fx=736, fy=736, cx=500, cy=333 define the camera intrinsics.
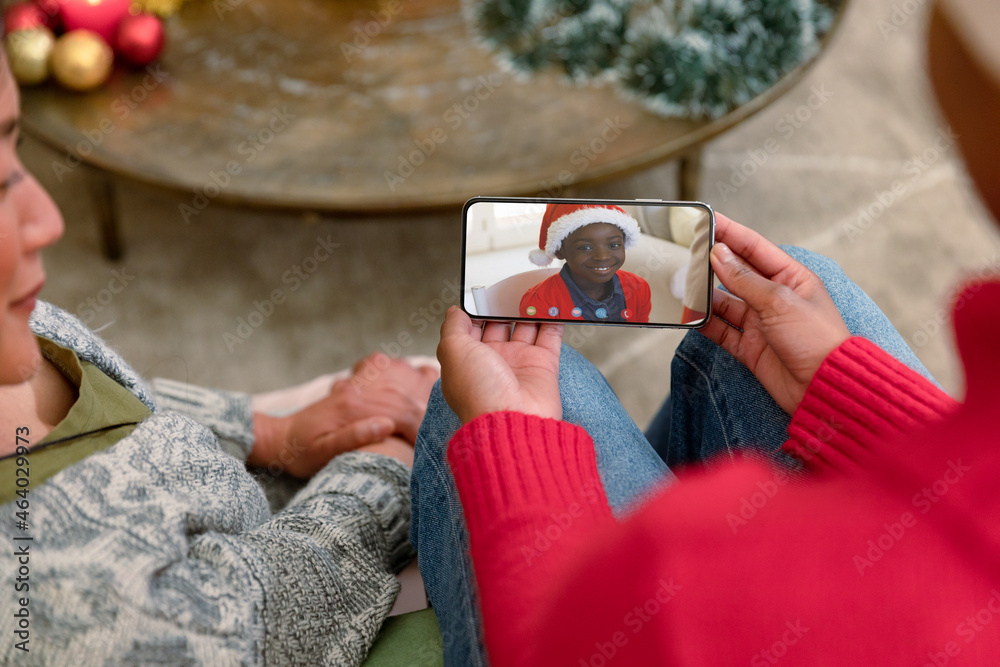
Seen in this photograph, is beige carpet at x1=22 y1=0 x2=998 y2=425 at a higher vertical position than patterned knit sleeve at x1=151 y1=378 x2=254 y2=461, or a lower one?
lower

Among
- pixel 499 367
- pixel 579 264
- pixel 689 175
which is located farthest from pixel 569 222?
pixel 689 175

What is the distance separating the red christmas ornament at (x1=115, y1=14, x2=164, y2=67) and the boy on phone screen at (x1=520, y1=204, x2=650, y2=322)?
39.3 inches

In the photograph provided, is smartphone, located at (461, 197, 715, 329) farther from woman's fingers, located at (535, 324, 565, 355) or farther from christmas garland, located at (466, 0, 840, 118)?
christmas garland, located at (466, 0, 840, 118)

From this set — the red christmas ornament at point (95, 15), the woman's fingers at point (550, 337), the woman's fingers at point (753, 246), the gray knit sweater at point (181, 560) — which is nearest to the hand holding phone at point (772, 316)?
the woman's fingers at point (753, 246)

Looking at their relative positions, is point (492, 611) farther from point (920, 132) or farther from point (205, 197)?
point (920, 132)

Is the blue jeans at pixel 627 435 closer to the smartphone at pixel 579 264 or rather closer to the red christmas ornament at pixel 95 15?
the smartphone at pixel 579 264

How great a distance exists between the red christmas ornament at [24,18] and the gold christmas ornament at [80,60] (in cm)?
6

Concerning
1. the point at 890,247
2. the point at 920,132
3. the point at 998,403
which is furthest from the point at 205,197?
the point at 920,132

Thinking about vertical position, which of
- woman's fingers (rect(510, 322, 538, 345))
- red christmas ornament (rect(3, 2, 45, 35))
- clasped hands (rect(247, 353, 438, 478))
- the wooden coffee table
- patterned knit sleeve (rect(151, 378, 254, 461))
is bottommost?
clasped hands (rect(247, 353, 438, 478))

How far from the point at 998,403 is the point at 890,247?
4.53 ft

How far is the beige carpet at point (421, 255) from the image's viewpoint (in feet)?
4.89

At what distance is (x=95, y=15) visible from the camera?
1380 millimetres

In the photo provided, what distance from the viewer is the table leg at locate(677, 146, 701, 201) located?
156 cm

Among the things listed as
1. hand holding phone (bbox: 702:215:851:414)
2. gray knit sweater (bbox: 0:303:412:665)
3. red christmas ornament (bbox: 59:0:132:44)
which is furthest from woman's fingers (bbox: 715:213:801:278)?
red christmas ornament (bbox: 59:0:132:44)
